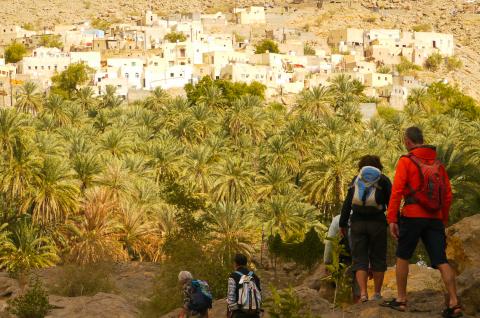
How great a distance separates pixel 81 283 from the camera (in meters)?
19.8

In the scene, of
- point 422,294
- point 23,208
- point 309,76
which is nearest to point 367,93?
point 309,76

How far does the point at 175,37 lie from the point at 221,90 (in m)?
23.2

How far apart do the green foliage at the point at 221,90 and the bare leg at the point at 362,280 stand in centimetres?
4812

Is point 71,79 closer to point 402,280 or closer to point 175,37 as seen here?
point 175,37

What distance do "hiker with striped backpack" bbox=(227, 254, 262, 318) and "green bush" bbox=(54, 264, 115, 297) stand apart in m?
9.71

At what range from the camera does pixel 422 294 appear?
10.0 m

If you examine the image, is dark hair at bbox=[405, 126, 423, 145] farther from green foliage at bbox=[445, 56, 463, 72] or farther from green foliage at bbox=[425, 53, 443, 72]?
green foliage at bbox=[445, 56, 463, 72]

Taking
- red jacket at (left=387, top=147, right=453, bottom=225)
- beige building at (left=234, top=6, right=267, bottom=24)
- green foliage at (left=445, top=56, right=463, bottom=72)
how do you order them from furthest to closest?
1. beige building at (left=234, top=6, right=267, bottom=24)
2. green foliage at (left=445, top=56, right=463, bottom=72)
3. red jacket at (left=387, top=147, right=453, bottom=225)

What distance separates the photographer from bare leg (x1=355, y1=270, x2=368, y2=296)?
32.5ft

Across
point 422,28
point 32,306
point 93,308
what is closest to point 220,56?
point 422,28

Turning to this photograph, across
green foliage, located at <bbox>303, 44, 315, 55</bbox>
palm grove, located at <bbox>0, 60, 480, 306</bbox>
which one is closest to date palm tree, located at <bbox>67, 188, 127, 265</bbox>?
palm grove, located at <bbox>0, 60, 480, 306</bbox>

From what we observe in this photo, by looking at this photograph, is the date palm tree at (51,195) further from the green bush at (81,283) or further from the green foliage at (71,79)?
the green foliage at (71,79)

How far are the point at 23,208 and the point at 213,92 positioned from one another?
2654 cm

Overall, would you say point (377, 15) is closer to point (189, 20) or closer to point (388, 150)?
point (189, 20)
